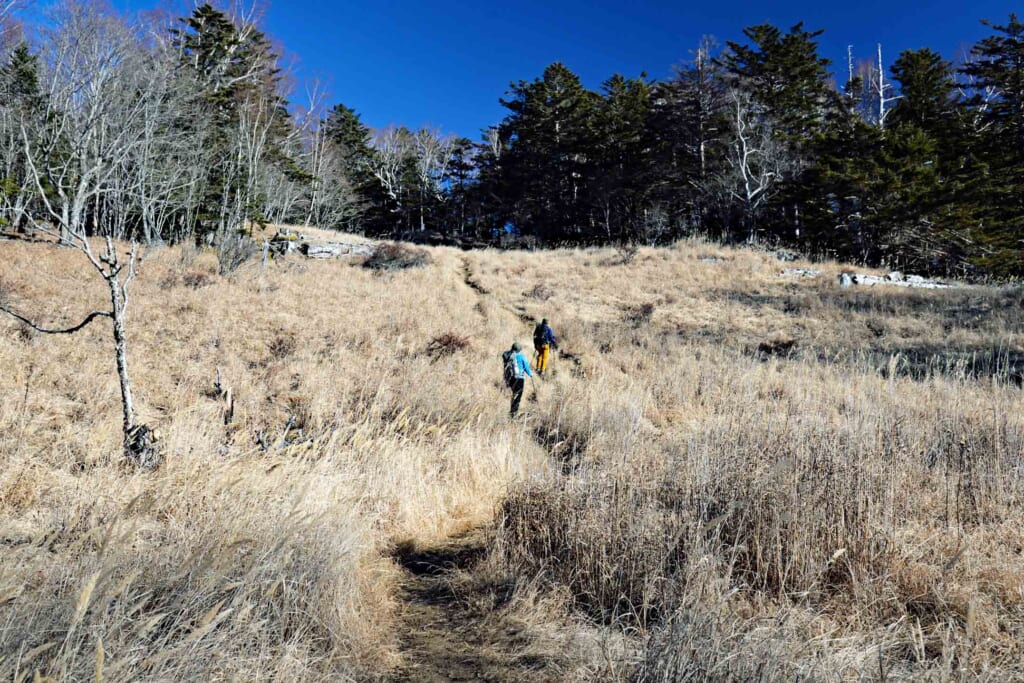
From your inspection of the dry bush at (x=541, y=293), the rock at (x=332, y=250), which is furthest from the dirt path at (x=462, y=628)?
the rock at (x=332, y=250)

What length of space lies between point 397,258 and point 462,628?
2392 centimetres

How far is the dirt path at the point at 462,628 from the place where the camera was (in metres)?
2.42

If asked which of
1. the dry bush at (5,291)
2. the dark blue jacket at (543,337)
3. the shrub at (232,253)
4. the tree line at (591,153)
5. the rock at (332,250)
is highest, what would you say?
the tree line at (591,153)

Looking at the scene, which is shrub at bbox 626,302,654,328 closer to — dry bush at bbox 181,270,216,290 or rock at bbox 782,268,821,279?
rock at bbox 782,268,821,279

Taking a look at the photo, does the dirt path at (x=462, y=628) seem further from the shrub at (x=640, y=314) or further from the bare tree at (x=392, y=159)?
the bare tree at (x=392, y=159)

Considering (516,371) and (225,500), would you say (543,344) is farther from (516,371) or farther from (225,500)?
(225,500)

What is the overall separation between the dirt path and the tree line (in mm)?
9730

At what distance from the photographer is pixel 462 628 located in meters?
2.82

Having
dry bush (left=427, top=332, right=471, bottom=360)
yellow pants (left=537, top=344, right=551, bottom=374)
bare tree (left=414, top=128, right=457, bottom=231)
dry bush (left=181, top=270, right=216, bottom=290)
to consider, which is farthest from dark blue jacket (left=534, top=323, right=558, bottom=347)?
bare tree (left=414, top=128, right=457, bottom=231)

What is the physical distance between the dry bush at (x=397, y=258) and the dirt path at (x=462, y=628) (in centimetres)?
2182

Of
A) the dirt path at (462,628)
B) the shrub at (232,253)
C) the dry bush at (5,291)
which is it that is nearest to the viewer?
the dirt path at (462,628)

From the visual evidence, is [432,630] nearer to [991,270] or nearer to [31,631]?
[31,631]

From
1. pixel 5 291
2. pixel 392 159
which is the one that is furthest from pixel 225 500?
pixel 392 159

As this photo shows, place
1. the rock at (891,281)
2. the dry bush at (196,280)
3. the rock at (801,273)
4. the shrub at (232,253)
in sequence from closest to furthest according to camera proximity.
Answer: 1. the dry bush at (196,280)
2. the shrub at (232,253)
3. the rock at (891,281)
4. the rock at (801,273)
